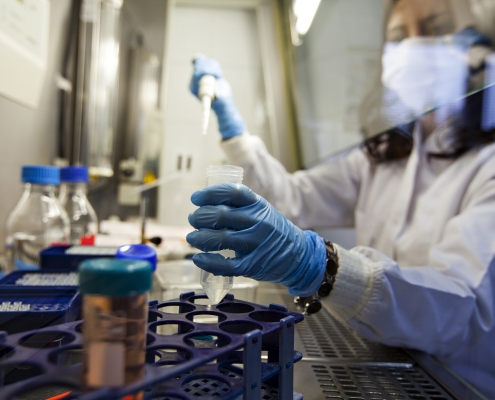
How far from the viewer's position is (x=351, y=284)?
95cm

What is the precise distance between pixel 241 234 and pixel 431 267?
0.67 m

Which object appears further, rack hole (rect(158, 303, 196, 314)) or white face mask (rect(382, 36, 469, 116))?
white face mask (rect(382, 36, 469, 116))

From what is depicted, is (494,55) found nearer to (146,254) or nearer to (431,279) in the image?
(431,279)

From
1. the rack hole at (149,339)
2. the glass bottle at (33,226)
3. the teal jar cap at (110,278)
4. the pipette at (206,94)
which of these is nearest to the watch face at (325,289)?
the rack hole at (149,339)

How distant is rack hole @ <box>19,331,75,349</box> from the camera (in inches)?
18.8

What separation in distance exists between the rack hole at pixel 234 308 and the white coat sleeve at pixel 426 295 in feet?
1.06

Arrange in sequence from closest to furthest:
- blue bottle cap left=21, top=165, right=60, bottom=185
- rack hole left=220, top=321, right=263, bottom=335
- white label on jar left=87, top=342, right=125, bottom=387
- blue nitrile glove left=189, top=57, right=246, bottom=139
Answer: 1. white label on jar left=87, top=342, right=125, bottom=387
2. rack hole left=220, top=321, right=263, bottom=335
3. blue bottle cap left=21, top=165, right=60, bottom=185
4. blue nitrile glove left=189, top=57, right=246, bottom=139

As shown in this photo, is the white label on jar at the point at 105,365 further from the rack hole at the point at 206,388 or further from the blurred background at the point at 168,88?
the blurred background at the point at 168,88

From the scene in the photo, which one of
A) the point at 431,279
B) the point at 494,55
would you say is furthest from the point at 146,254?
the point at 494,55

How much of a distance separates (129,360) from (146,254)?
28 centimetres

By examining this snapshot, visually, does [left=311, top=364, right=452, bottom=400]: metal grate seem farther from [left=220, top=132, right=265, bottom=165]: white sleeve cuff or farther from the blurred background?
[left=220, top=132, right=265, bottom=165]: white sleeve cuff

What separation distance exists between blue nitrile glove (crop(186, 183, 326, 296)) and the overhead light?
6.14 ft

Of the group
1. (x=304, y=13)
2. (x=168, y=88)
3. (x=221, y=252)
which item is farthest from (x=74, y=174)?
(x=304, y=13)

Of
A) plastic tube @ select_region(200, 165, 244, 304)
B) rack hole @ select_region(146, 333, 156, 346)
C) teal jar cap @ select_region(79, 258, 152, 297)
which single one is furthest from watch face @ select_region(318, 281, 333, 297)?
teal jar cap @ select_region(79, 258, 152, 297)
